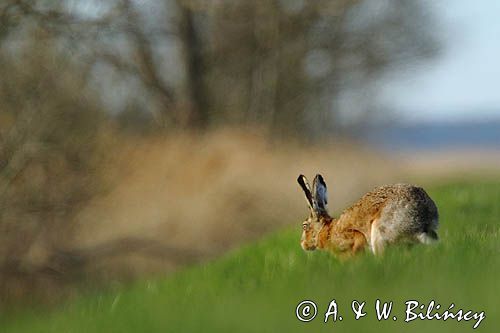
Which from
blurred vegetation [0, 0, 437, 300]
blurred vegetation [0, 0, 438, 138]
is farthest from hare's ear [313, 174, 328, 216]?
blurred vegetation [0, 0, 438, 138]

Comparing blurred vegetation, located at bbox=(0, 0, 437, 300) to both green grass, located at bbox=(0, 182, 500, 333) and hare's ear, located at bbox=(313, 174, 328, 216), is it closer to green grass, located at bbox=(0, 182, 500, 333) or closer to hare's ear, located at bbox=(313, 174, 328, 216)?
green grass, located at bbox=(0, 182, 500, 333)

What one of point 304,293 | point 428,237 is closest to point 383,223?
point 428,237

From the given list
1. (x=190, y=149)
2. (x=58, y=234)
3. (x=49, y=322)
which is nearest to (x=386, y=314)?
(x=49, y=322)

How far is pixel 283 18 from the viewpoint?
19062mm

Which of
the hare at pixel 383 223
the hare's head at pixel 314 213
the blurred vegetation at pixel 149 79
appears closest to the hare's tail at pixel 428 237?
the hare at pixel 383 223

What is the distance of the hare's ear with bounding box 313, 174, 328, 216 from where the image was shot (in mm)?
6981

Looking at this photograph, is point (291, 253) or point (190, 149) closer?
point (291, 253)

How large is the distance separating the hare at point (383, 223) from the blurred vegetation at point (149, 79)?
5.81m

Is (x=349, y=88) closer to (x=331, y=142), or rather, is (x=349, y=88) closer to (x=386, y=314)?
(x=331, y=142)

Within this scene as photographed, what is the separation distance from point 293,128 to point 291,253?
43.5 feet

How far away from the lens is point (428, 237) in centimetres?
642

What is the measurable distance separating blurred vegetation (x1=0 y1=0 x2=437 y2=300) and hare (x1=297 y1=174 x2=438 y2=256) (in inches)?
229

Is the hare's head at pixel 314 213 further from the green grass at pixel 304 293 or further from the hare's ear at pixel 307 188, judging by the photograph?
the green grass at pixel 304 293

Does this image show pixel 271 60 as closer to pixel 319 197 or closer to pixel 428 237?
pixel 319 197
